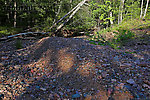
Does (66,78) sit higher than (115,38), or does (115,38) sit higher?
(115,38)

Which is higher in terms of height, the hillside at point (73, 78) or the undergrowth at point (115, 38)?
the undergrowth at point (115, 38)

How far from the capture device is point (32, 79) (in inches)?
138

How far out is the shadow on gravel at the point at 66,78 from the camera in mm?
2736

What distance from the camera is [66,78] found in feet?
11.1

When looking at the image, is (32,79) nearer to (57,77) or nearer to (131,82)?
(57,77)

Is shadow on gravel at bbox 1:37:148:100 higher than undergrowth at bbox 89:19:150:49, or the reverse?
undergrowth at bbox 89:19:150:49

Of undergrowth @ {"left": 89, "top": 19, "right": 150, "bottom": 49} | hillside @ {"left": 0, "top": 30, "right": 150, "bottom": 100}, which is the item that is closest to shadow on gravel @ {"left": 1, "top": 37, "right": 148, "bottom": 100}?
hillside @ {"left": 0, "top": 30, "right": 150, "bottom": 100}

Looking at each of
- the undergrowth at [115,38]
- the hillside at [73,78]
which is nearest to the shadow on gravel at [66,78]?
the hillside at [73,78]

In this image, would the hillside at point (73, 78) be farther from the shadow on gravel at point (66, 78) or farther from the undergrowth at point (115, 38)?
the undergrowth at point (115, 38)

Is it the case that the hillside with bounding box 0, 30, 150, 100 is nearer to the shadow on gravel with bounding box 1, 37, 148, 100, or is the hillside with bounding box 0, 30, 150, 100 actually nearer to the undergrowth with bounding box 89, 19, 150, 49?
the shadow on gravel with bounding box 1, 37, 148, 100

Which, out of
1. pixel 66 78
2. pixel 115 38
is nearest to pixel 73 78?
pixel 66 78

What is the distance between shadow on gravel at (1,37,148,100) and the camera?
2.74 m

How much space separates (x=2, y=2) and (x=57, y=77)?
16.2 m

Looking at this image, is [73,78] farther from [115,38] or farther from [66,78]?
[115,38]
